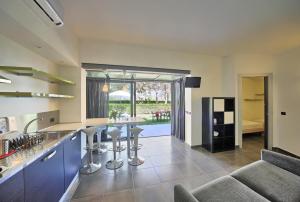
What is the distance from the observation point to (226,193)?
143cm

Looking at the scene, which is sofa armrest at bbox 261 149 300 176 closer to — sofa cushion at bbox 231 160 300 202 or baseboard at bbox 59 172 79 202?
sofa cushion at bbox 231 160 300 202

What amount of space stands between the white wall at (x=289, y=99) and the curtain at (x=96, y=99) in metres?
5.14

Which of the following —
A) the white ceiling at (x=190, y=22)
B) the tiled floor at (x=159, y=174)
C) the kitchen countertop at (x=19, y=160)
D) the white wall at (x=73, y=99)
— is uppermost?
the white ceiling at (x=190, y=22)

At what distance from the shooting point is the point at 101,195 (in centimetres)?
220

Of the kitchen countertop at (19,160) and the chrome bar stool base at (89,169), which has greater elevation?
the kitchen countertop at (19,160)

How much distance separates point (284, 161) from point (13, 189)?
2840 millimetres

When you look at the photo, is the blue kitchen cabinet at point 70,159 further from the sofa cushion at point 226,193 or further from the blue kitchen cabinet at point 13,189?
the sofa cushion at point 226,193

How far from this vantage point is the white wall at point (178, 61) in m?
3.31

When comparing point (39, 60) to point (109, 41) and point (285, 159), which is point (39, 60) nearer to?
point (109, 41)

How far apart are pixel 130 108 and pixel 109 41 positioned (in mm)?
2737

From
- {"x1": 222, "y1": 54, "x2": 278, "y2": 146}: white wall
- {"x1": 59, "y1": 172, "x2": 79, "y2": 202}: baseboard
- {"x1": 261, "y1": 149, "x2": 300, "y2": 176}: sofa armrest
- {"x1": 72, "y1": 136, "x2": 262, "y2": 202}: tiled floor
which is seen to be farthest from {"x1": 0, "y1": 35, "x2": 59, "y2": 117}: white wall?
{"x1": 222, "y1": 54, "x2": 278, "y2": 146}: white wall

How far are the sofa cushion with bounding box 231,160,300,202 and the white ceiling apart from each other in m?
2.17

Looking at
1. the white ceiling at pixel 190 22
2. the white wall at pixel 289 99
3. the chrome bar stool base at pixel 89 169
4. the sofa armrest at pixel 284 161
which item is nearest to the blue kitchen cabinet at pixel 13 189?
the chrome bar stool base at pixel 89 169

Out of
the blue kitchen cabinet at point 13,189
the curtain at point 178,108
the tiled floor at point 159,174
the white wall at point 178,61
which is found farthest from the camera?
the curtain at point 178,108
